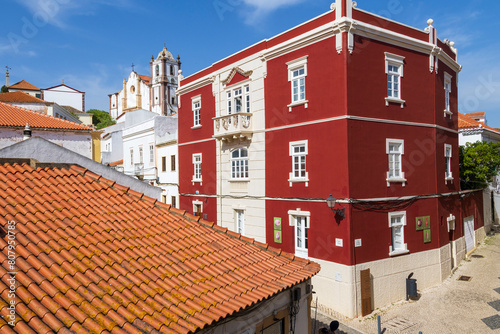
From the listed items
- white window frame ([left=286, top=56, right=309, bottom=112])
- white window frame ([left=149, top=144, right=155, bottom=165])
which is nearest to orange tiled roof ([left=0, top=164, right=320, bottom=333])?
white window frame ([left=286, top=56, right=309, bottom=112])

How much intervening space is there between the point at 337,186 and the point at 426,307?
6.62 metres

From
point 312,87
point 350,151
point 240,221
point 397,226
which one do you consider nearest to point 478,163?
point 397,226

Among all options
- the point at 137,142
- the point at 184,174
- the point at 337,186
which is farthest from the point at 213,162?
the point at 137,142

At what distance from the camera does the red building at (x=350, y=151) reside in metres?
15.1

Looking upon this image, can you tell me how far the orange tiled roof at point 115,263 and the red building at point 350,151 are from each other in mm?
7883

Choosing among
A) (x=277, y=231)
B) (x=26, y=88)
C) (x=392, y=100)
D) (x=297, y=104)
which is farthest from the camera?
(x=26, y=88)

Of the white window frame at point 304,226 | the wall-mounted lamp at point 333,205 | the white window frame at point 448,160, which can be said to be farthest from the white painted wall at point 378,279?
the white window frame at point 448,160

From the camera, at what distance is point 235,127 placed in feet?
66.1

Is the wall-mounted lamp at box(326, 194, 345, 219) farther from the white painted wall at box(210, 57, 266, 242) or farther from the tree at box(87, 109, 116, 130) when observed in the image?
the tree at box(87, 109, 116, 130)

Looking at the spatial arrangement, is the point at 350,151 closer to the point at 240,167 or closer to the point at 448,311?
the point at 240,167

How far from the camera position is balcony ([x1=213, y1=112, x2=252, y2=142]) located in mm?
19875

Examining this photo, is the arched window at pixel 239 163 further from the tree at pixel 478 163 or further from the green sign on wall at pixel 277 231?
the tree at pixel 478 163

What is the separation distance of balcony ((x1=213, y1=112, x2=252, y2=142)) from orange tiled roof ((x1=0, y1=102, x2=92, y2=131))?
26.3 feet

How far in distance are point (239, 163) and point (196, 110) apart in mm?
6646
